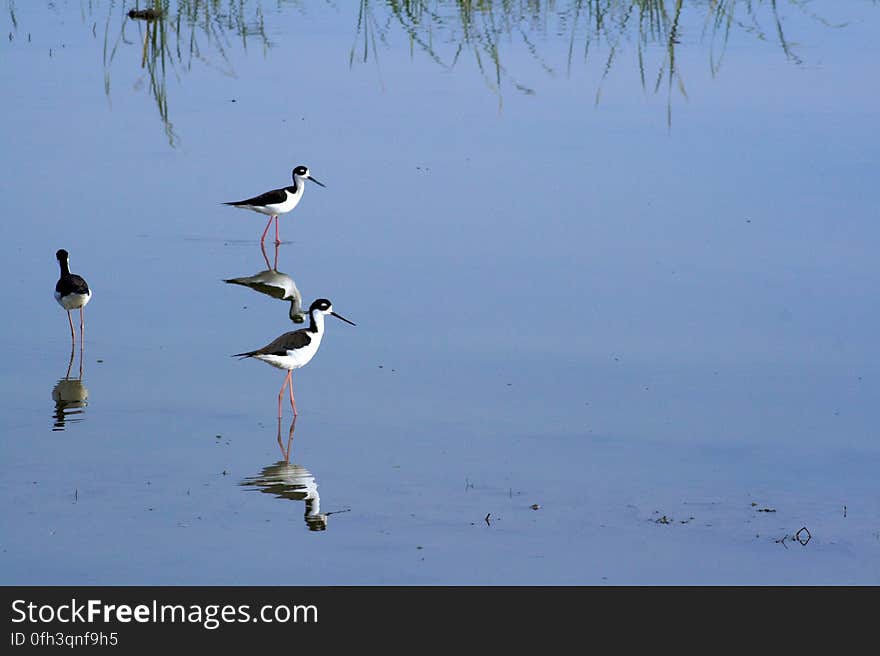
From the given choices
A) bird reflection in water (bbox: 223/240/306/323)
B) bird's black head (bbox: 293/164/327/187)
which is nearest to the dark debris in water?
bird's black head (bbox: 293/164/327/187)

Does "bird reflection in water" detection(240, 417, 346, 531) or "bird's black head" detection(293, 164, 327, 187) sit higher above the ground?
"bird reflection in water" detection(240, 417, 346, 531)

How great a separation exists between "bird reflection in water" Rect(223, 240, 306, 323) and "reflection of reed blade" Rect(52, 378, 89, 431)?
2090 mm

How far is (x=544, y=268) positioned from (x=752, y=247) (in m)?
1.61

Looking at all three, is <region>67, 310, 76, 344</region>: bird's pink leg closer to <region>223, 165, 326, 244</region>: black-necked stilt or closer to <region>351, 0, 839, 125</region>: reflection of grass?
<region>223, 165, 326, 244</region>: black-necked stilt

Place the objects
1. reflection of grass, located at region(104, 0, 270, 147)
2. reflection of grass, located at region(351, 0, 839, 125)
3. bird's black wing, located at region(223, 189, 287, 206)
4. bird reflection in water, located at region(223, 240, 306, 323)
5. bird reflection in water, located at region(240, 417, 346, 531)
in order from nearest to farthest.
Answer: bird reflection in water, located at region(240, 417, 346, 531) < bird reflection in water, located at region(223, 240, 306, 323) < bird's black wing, located at region(223, 189, 287, 206) < reflection of grass, located at region(104, 0, 270, 147) < reflection of grass, located at region(351, 0, 839, 125)

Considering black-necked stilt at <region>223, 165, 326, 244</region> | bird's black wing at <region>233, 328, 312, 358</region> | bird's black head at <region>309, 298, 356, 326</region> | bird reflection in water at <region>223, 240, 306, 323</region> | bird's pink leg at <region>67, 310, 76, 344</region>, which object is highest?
bird's black head at <region>309, 298, 356, 326</region>

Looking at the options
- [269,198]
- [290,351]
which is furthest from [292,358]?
[269,198]

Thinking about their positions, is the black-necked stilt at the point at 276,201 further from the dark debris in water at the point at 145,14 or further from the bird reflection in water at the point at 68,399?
the dark debris in water at the point at 145,14

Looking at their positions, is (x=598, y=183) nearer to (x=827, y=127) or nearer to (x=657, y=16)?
(x=827, y=127)

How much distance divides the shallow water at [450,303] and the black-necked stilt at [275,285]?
0.44 ft

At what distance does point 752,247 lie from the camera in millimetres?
11797

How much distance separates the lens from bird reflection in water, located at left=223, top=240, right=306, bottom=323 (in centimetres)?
1111

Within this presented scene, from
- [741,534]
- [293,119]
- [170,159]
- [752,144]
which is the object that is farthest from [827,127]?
[741,534]

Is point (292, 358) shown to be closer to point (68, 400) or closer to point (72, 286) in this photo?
point (68, 400)
